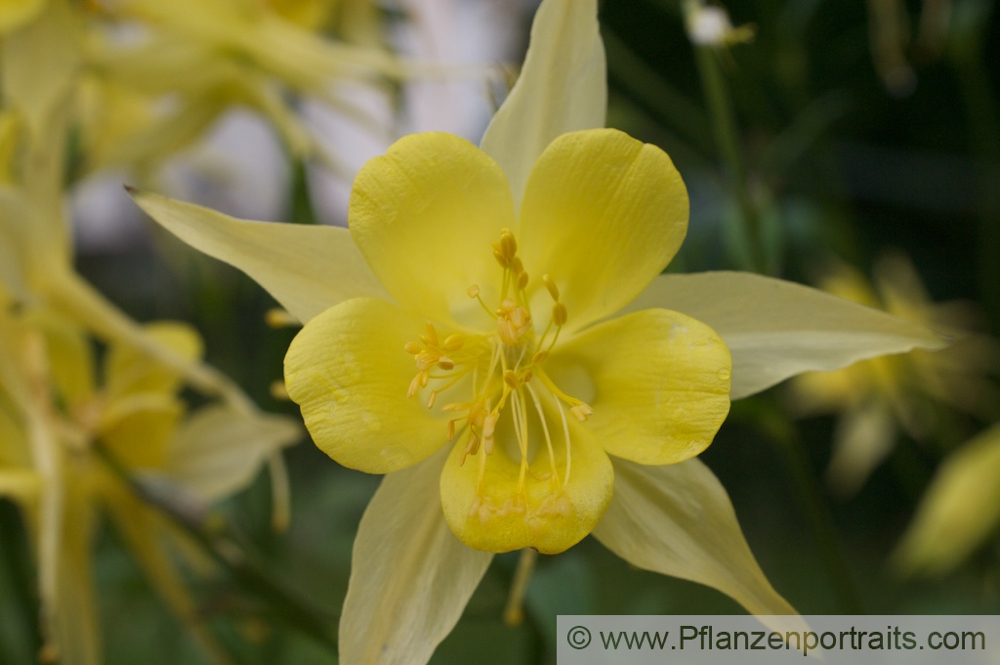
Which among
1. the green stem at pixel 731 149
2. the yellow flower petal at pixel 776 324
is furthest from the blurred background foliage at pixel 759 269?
the yellow flower petal at pixel 776 324

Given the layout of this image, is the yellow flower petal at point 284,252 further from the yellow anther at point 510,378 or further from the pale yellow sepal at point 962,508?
the pale yellow sepal at point 962,508

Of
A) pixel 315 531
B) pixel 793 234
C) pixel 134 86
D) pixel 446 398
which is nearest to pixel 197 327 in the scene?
pixel 315 531

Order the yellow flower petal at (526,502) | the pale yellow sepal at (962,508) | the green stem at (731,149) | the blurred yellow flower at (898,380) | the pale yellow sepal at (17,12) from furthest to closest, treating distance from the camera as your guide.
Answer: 1. the blurred yellow flower at (898,380)
2. the pale yellow sepal at (962,508)
3. the pale yellow sepal at (17,12)
4. the green stem at (731,149)
5. the yellow flower petal at (526,502)

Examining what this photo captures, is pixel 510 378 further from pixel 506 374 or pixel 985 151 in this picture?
pixel 985 151

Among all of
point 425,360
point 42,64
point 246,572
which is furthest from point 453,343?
point 42,64

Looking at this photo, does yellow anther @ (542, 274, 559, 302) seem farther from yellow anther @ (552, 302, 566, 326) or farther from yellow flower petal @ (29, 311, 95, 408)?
yellow flower petal @ (29, 311, 95, 408)
